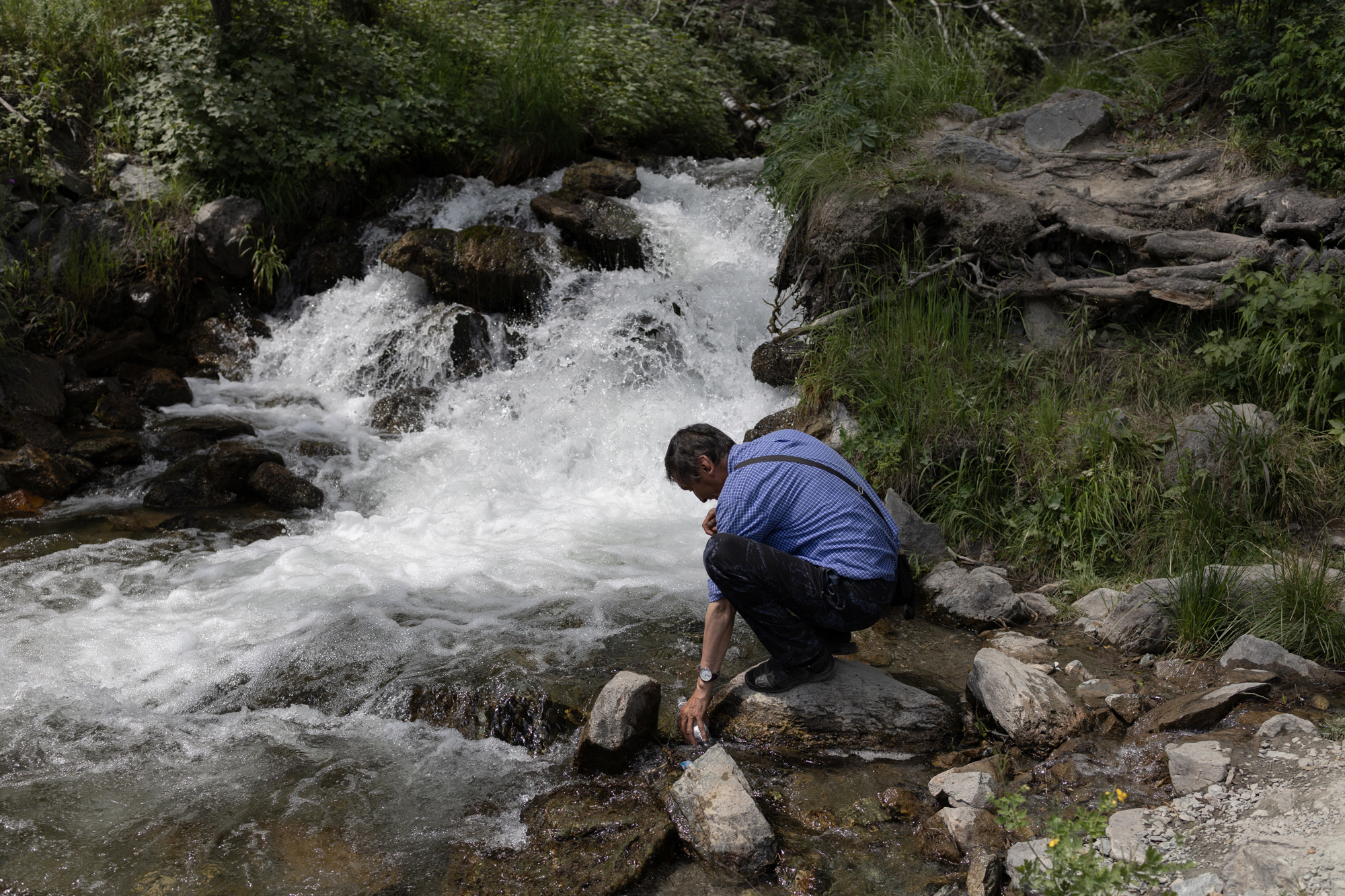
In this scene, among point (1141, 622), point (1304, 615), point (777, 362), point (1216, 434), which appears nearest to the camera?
point (1304, 615)

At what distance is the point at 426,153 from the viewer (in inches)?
409

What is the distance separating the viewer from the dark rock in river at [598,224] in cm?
912

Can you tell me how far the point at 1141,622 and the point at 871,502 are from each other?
165 cm

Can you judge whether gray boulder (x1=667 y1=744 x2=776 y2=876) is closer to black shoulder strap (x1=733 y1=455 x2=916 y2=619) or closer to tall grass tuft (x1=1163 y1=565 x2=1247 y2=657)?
black shoulder strap (x1=733 y1=455 x2=916 y2=619)

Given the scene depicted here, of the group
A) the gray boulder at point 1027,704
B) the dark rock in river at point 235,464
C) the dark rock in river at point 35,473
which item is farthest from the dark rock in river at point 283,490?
the gray boulder at point 1027,704

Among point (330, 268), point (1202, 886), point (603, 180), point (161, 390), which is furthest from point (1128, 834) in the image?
point (330, 268)

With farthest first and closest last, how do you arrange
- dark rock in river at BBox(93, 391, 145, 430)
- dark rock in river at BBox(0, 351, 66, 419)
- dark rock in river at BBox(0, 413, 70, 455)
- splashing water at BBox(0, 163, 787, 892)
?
dark rock in river at BBox(93, 391, 145, 430) → dark rock in river at BBox(0, 351, 66, 419) → dark rock in river at BBox(0, 413, 70, 455) → splashing water at BBox(0, 163, 787, 892)

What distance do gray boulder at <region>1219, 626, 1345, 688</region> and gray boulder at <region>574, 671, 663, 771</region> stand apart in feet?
8.12

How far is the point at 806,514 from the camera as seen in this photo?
3.46 meters

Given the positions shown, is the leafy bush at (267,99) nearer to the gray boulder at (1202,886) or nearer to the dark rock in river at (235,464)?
the dark rock in river at (235,464)

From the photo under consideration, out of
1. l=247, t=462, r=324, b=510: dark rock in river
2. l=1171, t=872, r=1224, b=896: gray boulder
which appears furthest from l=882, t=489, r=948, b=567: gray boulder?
l=247, t=462, r=324, b=510: dark rock in river

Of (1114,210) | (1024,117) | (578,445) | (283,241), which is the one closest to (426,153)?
(283,241)

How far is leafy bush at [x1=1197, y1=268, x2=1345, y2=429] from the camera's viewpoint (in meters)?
4.64

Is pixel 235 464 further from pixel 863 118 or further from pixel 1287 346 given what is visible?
pixel 1287 346
